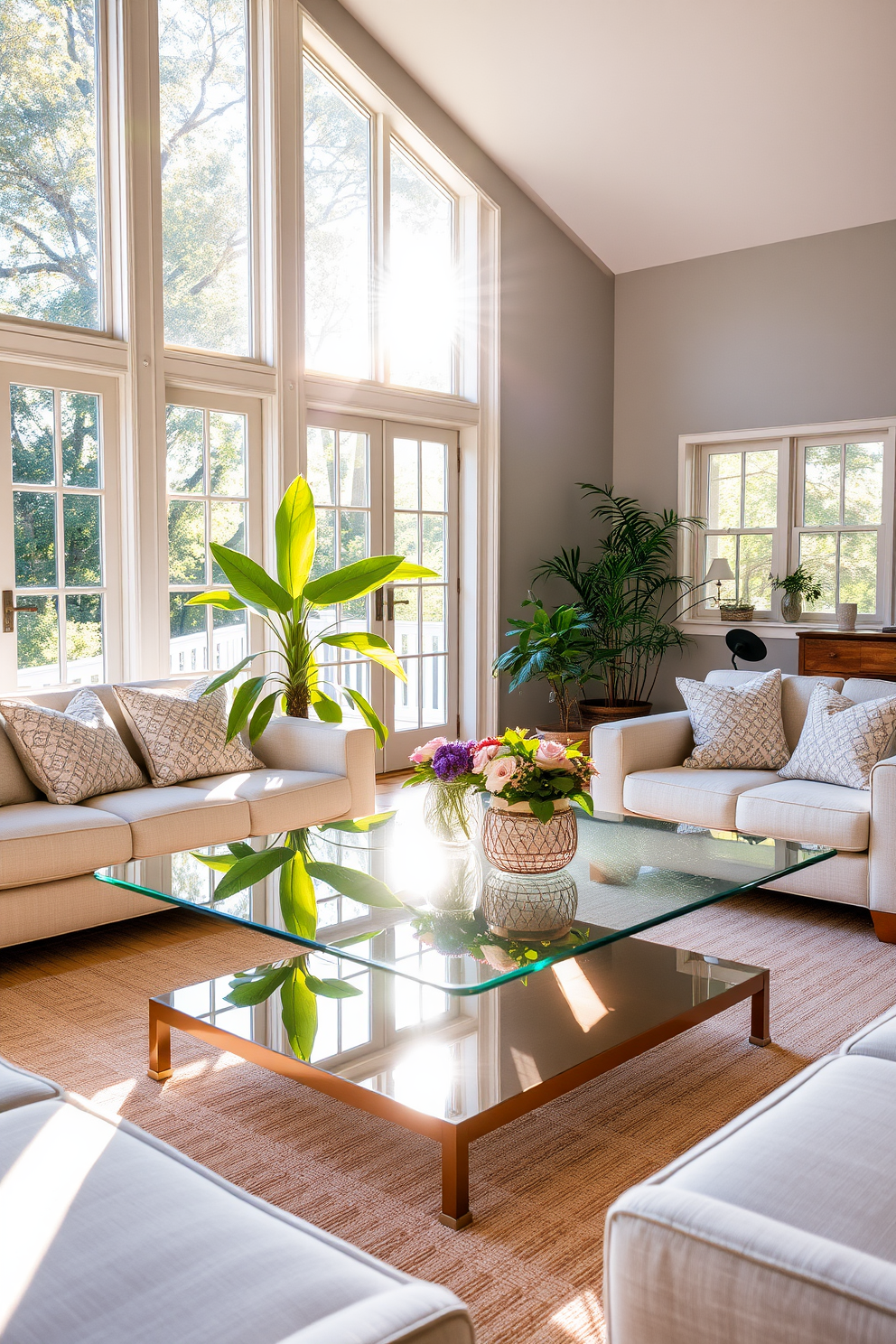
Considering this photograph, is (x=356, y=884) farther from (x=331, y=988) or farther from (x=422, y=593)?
(x=422, y=593)

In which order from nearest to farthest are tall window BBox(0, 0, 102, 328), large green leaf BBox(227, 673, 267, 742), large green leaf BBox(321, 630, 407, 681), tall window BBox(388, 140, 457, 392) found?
large green leaf BBox(227, 673, 267, 742)
tall window BBox(0, 0, 102, 328)
large green leaf BBox(321, 630, 407, 681)
tall window BBox(388, 140, 457, 392)

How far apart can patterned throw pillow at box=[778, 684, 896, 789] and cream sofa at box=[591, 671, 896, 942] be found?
55mm

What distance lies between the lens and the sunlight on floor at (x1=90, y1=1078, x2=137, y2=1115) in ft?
7.93

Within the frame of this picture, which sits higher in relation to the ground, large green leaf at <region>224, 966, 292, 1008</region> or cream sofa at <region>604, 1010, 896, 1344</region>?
cream sofa at <region>604, 1010, 896, 1344</region>

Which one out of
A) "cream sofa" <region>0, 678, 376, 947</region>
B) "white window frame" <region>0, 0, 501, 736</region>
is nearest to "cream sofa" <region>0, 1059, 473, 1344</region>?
"cream sofa" <region>0, 678, 376, 947</region>

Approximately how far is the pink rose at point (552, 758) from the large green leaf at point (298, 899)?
2.00ft

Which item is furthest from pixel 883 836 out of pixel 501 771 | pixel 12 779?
pixel 12 779

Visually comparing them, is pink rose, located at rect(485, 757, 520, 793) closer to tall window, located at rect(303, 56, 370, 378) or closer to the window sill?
tall window, located at rect(303, 56, 370, 378)

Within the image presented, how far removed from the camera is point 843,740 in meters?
3.95

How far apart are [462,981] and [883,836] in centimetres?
201

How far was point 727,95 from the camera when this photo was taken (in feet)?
18.6

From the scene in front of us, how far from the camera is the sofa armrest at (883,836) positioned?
11.5 feet

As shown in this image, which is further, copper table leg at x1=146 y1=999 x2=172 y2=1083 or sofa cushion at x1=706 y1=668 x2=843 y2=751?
sofa cushion at x1=706 y1=668 x2=843 y2=751

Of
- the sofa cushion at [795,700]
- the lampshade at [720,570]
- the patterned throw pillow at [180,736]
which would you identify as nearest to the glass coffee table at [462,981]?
the patterned throw pillow at [180,736]
